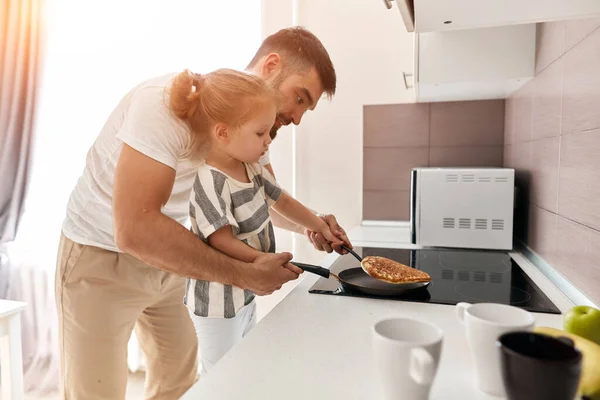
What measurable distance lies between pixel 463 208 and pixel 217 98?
1023 mm

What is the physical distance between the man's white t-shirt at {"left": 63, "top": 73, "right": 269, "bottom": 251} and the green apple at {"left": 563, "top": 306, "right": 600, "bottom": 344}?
0.75 m

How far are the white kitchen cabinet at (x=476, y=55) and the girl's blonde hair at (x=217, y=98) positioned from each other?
726mm

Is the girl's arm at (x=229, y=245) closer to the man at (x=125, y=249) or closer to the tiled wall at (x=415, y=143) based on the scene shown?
the man at (x=125, y=249)

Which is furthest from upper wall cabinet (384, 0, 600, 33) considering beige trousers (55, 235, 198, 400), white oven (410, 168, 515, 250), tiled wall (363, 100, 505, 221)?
tiled wall (363, 100, 505, 221)

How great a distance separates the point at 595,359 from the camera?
509 millimetres

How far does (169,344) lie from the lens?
53.8 inches

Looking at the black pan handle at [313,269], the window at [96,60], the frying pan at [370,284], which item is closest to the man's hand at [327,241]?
the frying pan at [370,284]

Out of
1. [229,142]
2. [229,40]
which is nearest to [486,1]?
[229,142]

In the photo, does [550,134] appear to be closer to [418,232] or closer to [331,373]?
[418,232]

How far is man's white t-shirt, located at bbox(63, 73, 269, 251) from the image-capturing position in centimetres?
90

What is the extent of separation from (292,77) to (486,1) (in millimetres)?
478

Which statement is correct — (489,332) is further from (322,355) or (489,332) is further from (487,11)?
(487,11)

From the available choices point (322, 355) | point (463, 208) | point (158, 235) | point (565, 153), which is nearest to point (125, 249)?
point (158, 235)

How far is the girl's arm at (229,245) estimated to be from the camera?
927 millimetres
